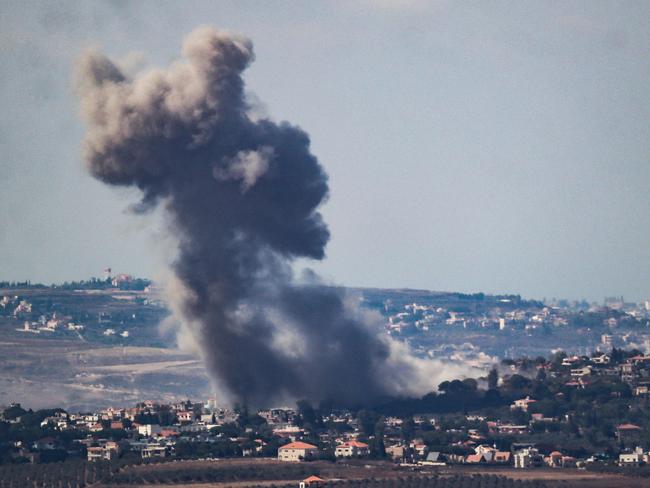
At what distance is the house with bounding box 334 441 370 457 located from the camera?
10638 cm

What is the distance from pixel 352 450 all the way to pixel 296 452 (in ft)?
11.5

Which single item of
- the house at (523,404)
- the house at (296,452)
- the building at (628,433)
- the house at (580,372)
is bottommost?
the house at (296,452)

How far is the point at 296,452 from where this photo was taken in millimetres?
105062

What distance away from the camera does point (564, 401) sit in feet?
421

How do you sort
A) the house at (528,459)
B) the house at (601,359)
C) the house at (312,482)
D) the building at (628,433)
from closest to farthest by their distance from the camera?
the house at (312,482) → the house at (528,459) → the building at (628,433) → the house at (601,359)

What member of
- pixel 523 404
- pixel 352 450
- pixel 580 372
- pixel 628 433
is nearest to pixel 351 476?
pixel 352 450

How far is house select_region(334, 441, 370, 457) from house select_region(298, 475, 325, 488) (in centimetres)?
1078

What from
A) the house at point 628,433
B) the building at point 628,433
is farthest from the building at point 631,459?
the house at point 628,433

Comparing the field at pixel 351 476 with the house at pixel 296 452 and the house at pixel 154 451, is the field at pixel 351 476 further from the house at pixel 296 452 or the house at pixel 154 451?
the house at pixel 154 451

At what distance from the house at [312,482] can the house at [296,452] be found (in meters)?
8.34

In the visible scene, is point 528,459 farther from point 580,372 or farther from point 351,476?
point 580,372

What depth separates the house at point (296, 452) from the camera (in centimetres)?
10438

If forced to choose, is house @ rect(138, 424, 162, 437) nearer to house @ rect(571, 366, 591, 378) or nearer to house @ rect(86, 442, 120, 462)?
house @ rect(86, 442, 120, 462)

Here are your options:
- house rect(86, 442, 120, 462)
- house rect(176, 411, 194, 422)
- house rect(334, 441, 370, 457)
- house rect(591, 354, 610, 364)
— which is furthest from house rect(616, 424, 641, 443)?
house rect(591, 354, 610, 364)
